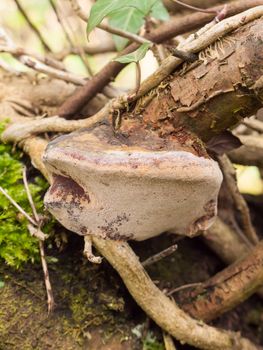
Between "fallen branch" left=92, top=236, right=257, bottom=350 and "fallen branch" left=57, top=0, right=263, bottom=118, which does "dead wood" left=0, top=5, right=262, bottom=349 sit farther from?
"fallen branch" left=57, top=0, right=263, bottom=118

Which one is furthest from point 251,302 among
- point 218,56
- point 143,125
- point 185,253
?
point 218,56

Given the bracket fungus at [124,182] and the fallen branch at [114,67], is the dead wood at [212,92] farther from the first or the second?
the fallen branch at [114,67]

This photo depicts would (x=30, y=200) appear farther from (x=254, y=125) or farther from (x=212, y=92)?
(x=254, y=125)

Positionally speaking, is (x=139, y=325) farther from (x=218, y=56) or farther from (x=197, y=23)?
(x=197, y=23)

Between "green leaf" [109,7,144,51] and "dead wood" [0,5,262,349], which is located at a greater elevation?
"green leaf" [109,7,144,51]

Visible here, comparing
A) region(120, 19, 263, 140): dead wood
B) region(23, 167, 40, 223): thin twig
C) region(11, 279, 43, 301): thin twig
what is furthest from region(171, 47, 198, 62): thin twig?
region(11, 279, 43, 301): thin twig

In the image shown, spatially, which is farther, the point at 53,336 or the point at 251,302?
the point at 251,302
